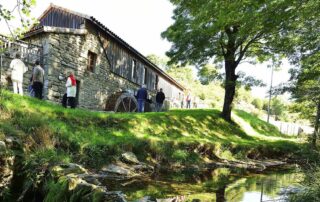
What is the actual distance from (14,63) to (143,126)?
19.5 ft

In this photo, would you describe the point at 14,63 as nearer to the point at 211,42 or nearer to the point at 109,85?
the point at 109,85

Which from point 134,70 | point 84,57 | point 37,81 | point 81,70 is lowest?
point 37,81

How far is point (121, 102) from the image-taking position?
19.3 m

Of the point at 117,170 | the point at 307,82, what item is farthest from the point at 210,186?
the point at 307,82

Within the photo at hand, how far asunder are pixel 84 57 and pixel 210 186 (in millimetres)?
12304

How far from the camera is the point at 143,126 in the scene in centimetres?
1381

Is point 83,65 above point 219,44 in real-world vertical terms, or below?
below

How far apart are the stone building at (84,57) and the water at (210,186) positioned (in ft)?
30.9

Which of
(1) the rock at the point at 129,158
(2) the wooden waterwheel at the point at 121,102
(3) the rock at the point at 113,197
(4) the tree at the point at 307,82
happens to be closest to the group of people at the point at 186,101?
(2) the wooden waterwheel at the point at 121,102

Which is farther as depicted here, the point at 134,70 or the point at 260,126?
the point at 260,126

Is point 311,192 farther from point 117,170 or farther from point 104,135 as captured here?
point 104,135

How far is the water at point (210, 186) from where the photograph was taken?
6996 millimetres

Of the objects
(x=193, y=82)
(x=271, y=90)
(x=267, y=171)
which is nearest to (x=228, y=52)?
(x=271, y=90)

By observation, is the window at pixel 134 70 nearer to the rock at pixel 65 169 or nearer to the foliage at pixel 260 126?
the foliage at pixel 260 126
